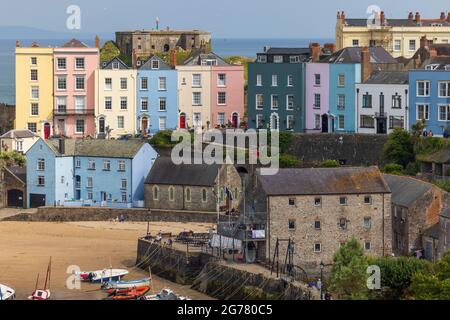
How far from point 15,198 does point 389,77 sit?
16.3 meters

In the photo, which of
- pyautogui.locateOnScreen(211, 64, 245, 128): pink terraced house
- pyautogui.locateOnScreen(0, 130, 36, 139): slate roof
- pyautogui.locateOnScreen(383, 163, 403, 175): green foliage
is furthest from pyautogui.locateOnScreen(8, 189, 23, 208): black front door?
pyautogui.locateOnScreen(383, 163, 403, 175): green foliage

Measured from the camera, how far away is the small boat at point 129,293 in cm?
3478

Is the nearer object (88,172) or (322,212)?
Answer: (322,212)

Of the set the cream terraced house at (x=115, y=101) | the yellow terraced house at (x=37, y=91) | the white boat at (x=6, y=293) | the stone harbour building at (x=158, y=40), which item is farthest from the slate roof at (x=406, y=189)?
the stone harbour building at (x=158, y=40)

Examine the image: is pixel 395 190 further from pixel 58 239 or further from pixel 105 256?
pixel 58 239

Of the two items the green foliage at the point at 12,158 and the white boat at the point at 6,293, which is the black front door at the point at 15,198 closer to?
the green foliage at the point at 12,158

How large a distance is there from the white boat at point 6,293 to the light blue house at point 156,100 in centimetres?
2436

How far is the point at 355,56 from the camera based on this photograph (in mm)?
56312

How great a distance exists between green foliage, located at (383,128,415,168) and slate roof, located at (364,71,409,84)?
4.32 meters

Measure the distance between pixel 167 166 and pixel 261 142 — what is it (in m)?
5.00

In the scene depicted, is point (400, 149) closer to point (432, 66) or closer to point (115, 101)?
point (432, 66)

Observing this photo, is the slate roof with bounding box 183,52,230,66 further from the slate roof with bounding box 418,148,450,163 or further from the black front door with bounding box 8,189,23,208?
the slate roof with bounding box 418,148,450,163

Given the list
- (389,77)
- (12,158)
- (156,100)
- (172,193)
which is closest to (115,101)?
(156,100)

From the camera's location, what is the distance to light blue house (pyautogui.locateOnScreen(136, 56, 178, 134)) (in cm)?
5906
